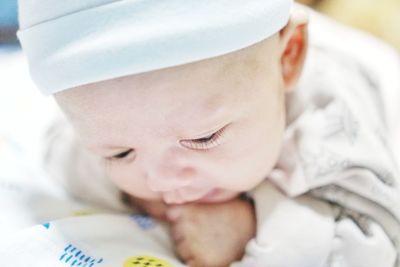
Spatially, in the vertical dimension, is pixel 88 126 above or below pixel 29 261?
above

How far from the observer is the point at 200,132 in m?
0.70

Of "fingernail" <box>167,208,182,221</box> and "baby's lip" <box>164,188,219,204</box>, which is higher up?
"baby's lip" <box>164,188,219,204</box>

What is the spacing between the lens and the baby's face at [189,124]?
0.66m

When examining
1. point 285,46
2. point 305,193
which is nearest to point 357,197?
point 305,193

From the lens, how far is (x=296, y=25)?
80 cm

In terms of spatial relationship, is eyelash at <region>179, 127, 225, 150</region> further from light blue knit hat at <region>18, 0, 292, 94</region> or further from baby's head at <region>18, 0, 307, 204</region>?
light blue knit hat at <region>18, 0, 292, 94</region>

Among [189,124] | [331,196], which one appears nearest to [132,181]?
[189,124]

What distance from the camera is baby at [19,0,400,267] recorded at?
63 centimetres

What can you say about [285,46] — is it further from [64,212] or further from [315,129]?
[64,212]

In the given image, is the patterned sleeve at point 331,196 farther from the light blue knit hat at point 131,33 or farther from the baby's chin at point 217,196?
the light blue knit hat at point 131,33

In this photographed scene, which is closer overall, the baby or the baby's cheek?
the baby

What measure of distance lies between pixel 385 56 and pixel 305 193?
350 mm

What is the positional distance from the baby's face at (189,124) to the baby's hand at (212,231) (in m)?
0.03


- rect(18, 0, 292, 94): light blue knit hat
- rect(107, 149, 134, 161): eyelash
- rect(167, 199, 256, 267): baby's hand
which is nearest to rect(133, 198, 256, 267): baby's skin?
rect(167, 199, 256, 267): baby's hand
